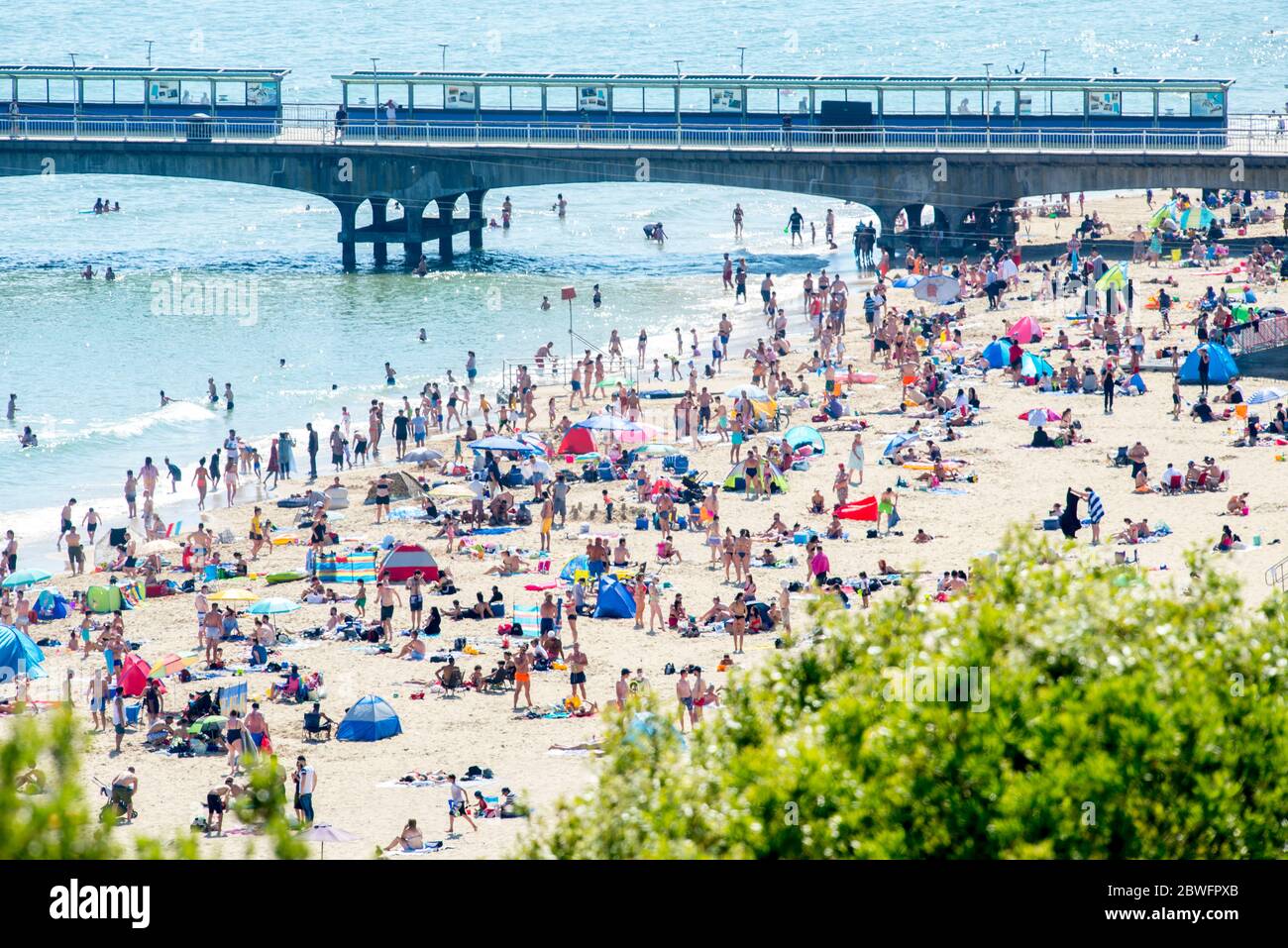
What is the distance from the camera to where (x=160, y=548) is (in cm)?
3148

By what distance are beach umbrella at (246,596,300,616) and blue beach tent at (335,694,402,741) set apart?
458cm

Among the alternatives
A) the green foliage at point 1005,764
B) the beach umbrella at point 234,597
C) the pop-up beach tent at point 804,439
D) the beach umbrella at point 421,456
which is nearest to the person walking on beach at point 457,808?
the green foliage at point 1005,764

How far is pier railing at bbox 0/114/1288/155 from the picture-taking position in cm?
5378

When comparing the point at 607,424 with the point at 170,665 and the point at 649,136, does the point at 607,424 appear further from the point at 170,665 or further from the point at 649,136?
the point at 649,136

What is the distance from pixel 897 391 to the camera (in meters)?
40.8

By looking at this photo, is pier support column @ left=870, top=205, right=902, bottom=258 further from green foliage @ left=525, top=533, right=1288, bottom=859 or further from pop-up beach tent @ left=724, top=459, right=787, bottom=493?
green foliage @ left=525, top=533, right=1288, bottom=859

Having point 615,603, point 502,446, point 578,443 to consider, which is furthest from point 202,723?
point 578,443

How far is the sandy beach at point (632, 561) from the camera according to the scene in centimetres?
2130

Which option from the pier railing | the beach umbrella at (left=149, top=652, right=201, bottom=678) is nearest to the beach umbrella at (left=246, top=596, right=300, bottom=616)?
the beach umbrella at (left=149, top=652, right=201, bottom=678)

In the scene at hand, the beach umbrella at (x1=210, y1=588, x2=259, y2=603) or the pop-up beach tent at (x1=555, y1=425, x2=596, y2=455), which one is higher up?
the pop-up beach tent at (x1=555, y1=425, x2=596, y2=455)

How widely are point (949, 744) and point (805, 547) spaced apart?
18276 millimetres

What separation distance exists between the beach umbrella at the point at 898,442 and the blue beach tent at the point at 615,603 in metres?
9.07
